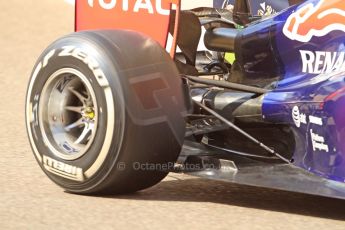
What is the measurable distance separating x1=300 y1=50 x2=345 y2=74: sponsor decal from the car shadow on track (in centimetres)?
76

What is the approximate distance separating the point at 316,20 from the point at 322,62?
24 centimetres

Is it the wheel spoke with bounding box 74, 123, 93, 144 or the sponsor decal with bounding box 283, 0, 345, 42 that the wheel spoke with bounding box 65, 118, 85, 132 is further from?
the sponsor decal with bounding box 283, 0, 345, 42

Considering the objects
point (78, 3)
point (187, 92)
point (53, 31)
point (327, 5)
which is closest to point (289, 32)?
point (327, 5)

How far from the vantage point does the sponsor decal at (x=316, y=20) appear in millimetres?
4730

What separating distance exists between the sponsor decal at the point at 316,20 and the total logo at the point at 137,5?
0.73 m

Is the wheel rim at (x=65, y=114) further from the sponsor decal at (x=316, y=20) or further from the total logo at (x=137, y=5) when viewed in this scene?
the sponsor decal at (x=316, y=20)

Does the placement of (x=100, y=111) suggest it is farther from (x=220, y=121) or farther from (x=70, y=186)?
(x=220, y=121)

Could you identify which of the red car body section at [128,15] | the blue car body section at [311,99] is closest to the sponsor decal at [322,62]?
the blue car body section at [311,99]

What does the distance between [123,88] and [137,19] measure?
834 millimetres

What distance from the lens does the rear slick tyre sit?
4.62 metres

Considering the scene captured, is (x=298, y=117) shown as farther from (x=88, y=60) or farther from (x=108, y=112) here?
(x=88, y=60)

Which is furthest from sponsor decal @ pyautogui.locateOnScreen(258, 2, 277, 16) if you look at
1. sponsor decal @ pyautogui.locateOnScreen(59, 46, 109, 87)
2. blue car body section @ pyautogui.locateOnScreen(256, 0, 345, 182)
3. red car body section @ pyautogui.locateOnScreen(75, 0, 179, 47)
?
sponsor decal @ pyautogui.locateOnScreen(59, 46, 109, 87)

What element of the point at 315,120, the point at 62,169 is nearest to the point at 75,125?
the point at 62,169

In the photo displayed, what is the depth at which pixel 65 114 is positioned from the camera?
201 inches
